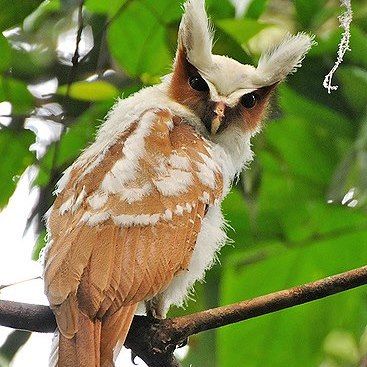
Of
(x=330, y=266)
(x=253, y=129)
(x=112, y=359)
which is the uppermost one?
(x=112, y=359)

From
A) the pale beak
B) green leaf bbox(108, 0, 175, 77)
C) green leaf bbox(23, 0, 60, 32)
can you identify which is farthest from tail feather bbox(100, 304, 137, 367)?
green leaf bbox(23, 0, 60, 32)

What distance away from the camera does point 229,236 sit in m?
3.17

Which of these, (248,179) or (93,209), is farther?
(248,179)

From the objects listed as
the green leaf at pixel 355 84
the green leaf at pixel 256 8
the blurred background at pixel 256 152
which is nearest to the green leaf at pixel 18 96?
the blurred background at pixel 256 152

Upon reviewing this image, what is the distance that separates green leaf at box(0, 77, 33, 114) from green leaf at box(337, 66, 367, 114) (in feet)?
3.00

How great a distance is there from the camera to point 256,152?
3314mm

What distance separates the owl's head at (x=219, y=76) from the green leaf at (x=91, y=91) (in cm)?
21

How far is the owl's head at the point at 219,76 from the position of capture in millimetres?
2881

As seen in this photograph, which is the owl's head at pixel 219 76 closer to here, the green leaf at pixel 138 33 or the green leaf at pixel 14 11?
the green leaf at pixel 138 33

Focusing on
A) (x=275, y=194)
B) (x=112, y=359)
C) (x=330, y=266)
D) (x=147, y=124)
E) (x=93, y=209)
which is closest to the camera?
(x=112, y=359)

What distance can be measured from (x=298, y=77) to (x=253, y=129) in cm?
28

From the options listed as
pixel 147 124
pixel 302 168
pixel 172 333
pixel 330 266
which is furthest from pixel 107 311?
pixel 302 168

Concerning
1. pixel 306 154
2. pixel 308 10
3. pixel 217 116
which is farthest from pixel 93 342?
pixel 308 10

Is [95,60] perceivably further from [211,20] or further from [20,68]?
[211,20]
